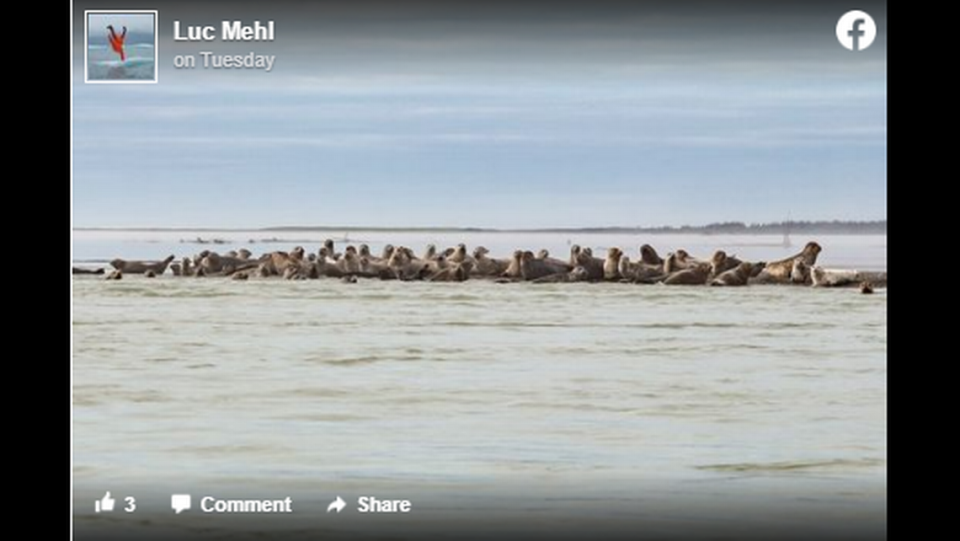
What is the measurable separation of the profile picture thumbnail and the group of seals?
1.02 m

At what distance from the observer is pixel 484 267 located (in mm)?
10891

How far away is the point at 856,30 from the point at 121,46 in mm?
3916

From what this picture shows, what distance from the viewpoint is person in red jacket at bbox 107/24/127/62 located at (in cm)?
1058

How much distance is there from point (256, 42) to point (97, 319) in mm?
1716

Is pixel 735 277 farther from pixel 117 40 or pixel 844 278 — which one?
pixel 117 40

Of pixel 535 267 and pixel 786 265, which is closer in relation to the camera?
pixel 786 265

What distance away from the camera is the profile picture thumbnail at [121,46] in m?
10.6

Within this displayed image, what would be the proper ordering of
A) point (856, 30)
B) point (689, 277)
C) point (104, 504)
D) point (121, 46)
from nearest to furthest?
point (104, 504)
point (856, 30)
point (121, 46)
point (689, 277)

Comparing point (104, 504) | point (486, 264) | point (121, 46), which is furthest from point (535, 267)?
point (104, 504)

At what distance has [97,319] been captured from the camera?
10664 mm

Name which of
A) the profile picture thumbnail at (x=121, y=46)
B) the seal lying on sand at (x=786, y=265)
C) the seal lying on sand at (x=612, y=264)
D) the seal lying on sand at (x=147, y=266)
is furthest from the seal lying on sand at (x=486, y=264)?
the profile picture thumbnail at (x=121, y=46)

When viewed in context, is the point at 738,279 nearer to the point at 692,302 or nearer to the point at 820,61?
the point at 692,302

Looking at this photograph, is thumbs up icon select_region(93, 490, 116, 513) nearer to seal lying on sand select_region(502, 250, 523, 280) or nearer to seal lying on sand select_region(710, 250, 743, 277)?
seal lying on sand select_region(502, 250, 523, 280)

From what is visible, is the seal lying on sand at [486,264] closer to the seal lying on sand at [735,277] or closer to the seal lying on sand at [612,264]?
the seal lying on sand at [612,264]
